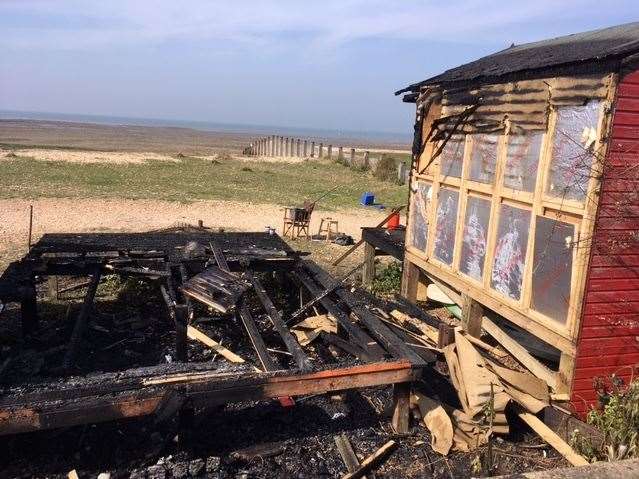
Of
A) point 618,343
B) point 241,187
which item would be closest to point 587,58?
point 618,343

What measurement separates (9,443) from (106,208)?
47.4 ft

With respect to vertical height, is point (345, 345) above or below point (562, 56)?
below

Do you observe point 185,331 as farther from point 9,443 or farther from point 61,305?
point 61,305

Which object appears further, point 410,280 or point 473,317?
point 410,280

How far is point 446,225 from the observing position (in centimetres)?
877

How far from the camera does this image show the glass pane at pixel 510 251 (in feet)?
22.2

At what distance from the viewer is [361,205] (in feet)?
74.4

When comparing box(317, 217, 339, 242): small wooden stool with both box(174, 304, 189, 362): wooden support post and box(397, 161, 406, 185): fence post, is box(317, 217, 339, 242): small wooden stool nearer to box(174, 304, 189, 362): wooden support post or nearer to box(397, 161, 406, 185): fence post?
box(174, 304, 189, 362): wooden support post

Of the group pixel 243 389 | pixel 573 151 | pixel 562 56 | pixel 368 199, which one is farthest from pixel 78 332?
pixel 368 199

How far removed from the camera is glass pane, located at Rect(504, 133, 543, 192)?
21.6 feet

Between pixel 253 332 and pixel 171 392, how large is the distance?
67.1 inches

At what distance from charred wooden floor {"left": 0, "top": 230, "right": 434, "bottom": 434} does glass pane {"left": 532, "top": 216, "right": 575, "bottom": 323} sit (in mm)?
1549

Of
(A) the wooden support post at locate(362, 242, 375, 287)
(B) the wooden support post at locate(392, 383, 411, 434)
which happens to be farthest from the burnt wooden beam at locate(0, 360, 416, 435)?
(A) the wooden support post at locate(362, 242, 375, 287)

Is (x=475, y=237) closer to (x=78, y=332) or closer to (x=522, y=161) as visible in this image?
(x=522, y=161)
